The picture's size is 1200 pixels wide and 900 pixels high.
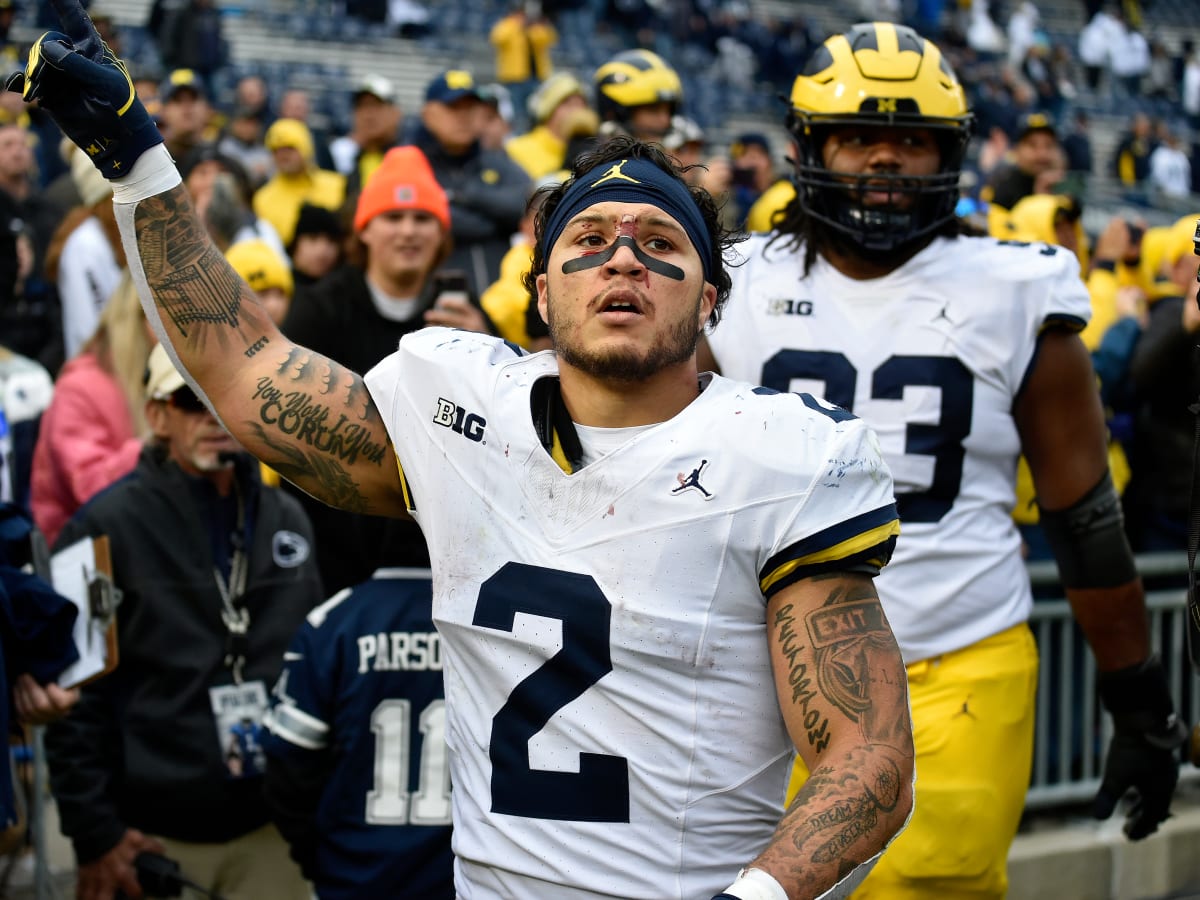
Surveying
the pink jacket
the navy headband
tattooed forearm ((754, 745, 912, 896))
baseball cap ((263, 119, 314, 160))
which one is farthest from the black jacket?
baseball cap ((263, 119, 314, 160))

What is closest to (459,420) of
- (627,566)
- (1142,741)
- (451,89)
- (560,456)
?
(560,456)

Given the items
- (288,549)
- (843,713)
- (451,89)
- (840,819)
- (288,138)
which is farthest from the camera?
(288,138)

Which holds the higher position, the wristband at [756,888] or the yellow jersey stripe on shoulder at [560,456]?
the yellow jersey stripe on shoulder at [560,456]

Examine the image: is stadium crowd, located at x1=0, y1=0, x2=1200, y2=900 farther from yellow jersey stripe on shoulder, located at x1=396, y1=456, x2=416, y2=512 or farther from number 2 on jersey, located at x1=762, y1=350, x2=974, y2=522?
number 2 on jersey, located at x1=762, y1=350, x2=974, y2=522

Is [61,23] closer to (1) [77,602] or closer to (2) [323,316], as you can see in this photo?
(1) [77,602]

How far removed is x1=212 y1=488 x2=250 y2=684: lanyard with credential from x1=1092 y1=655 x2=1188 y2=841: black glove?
7.19 feet

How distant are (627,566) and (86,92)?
115 centimetres

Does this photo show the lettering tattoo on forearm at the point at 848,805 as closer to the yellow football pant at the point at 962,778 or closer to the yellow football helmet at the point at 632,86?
the yellow football pant at the point at 962,778

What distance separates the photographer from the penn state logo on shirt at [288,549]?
4.42m

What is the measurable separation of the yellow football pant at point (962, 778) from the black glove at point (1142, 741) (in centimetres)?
39

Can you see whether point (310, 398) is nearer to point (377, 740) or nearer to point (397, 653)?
point (397, 653)

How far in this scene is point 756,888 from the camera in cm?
215

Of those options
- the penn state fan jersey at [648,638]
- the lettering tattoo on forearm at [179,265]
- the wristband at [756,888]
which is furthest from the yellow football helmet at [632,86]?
the wristband at [756,888]

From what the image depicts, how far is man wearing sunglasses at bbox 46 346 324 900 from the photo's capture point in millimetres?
4082
